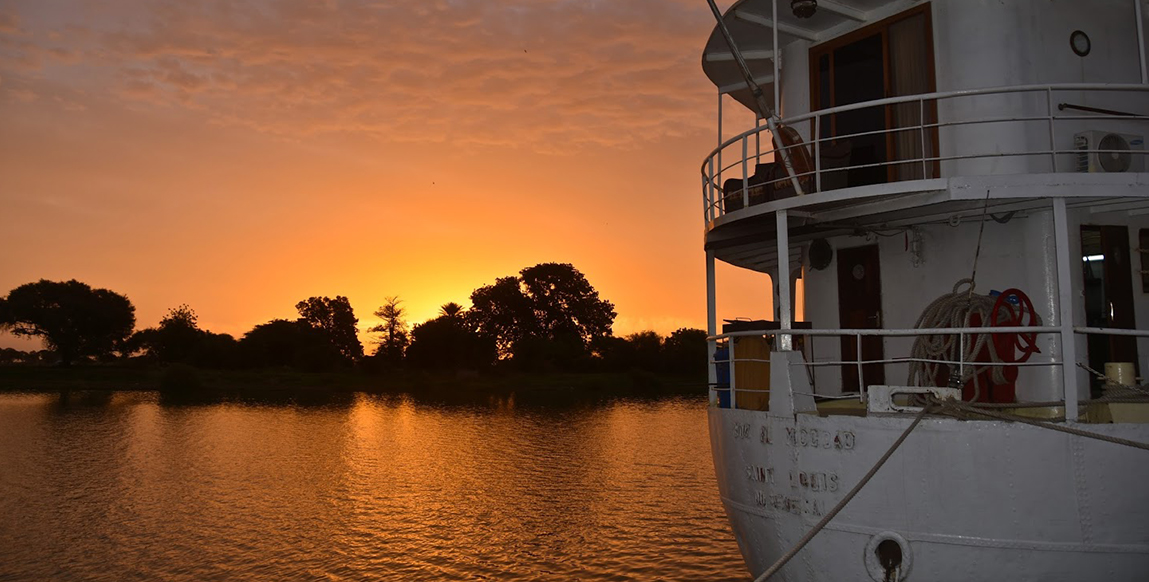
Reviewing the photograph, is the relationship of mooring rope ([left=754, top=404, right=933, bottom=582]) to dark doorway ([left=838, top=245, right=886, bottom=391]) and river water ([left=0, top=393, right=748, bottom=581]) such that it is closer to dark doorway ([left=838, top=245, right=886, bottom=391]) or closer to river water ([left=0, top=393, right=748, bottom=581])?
dark doorway ([left=838, top=245, right=886, bottom=391])

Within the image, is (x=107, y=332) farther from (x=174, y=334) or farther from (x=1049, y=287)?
(x=1049, y=287)

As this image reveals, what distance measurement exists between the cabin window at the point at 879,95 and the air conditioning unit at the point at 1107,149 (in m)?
1.69

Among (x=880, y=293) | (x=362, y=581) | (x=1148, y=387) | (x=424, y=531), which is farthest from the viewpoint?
(x=424, y=531)

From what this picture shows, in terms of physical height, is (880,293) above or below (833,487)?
above

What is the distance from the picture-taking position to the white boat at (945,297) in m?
8.11

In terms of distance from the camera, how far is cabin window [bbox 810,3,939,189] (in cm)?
1070

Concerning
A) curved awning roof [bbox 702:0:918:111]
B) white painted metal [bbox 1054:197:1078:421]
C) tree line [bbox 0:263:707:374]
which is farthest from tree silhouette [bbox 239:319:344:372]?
white painted metal [bbox 1054:197:1078:421]

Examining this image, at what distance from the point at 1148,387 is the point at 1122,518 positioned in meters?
2.18

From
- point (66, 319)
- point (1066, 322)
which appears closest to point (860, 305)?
point (1066, 322)

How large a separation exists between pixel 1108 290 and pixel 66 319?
337 feet

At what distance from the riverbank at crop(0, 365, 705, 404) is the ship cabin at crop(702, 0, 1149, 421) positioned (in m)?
59.3

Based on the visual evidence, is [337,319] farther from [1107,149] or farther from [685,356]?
[1107,149]

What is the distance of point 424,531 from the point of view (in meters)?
19.5

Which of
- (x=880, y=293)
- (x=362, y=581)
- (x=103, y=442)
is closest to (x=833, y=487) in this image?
(x=880, y=293)
